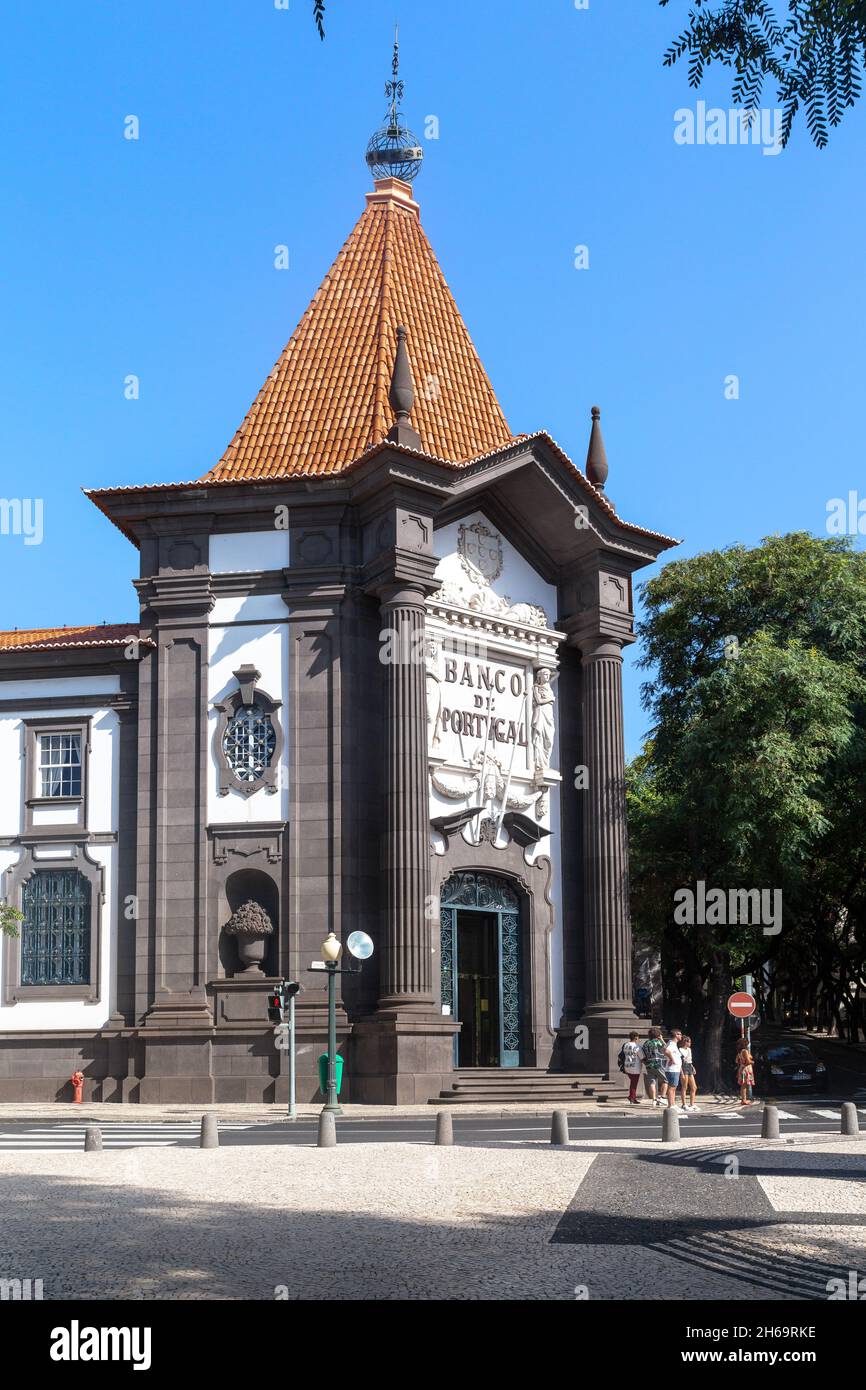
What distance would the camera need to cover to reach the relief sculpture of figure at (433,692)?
123ft

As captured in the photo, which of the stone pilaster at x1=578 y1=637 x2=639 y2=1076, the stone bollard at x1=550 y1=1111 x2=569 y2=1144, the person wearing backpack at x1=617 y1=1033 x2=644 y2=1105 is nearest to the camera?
the stone bollard at x1=550 y1=1111 x2=569 y2=1144

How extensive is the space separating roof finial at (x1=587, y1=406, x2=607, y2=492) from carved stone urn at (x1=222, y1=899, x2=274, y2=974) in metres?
14.7

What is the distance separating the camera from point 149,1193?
15.8 metres

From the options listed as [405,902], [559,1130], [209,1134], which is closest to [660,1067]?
[405,902]

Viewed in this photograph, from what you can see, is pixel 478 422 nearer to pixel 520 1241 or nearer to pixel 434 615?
pixel 434 615

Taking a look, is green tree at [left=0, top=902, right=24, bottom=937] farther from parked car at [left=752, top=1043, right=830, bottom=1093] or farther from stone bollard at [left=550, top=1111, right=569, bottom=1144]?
parked car at [left=752, top=1043, right=830, bottom=1093]

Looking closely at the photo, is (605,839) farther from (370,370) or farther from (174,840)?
(370,370)

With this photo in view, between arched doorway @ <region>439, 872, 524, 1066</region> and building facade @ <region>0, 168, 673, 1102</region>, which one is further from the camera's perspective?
arched doorway @ <region>439, 872, 524, 1066</region>

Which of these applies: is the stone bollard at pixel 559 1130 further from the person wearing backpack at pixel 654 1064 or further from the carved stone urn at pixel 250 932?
the carved stone urn at pixel 250 932

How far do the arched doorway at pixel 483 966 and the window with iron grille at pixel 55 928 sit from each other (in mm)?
8580

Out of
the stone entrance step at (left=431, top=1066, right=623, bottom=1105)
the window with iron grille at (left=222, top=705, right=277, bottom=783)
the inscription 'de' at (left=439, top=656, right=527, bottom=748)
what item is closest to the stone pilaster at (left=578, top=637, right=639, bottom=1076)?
the stone entrance step at (left=431, top=1066, right=623, bottom=1105)

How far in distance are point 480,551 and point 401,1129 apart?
16914 millimetres

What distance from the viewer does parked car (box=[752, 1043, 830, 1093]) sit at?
140 feet

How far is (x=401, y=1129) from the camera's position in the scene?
2731 centimetres
